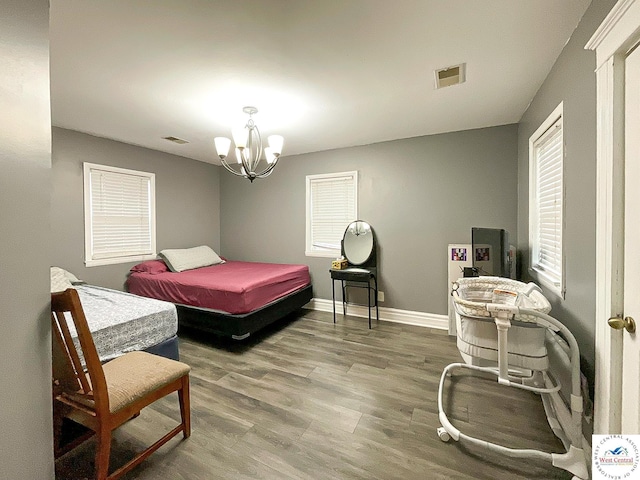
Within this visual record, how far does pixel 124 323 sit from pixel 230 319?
0.97 metres

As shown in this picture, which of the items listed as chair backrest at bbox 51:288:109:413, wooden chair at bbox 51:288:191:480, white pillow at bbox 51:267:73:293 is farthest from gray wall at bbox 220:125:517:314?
chair backrest at bbox 51:288:109:413

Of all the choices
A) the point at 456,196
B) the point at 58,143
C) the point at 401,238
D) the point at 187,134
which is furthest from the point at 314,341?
the point at 58,143

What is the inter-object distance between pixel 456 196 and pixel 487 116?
919 millimetres

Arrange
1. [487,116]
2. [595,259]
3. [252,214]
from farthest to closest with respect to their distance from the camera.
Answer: [252,214]
[487,116]
[595,259]

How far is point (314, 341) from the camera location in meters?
3.08

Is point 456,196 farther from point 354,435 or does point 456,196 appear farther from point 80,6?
point 80,6

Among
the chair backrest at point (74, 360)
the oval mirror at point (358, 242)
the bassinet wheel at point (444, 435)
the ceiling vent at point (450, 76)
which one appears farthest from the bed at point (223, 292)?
the ceiling vent at point (450, 76)

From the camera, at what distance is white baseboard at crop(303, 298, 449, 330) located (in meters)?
3.43

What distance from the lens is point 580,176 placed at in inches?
61.3

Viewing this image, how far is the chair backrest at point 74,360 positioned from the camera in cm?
111

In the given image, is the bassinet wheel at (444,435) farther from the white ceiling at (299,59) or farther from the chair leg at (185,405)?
the white ceiling at (299,59)

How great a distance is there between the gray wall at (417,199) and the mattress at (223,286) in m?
0.82

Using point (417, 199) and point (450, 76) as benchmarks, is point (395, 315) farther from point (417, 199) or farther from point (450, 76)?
point (450, 76)

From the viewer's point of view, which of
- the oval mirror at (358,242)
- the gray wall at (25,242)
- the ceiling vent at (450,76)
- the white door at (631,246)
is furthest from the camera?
the oval mirror at (358,242)
